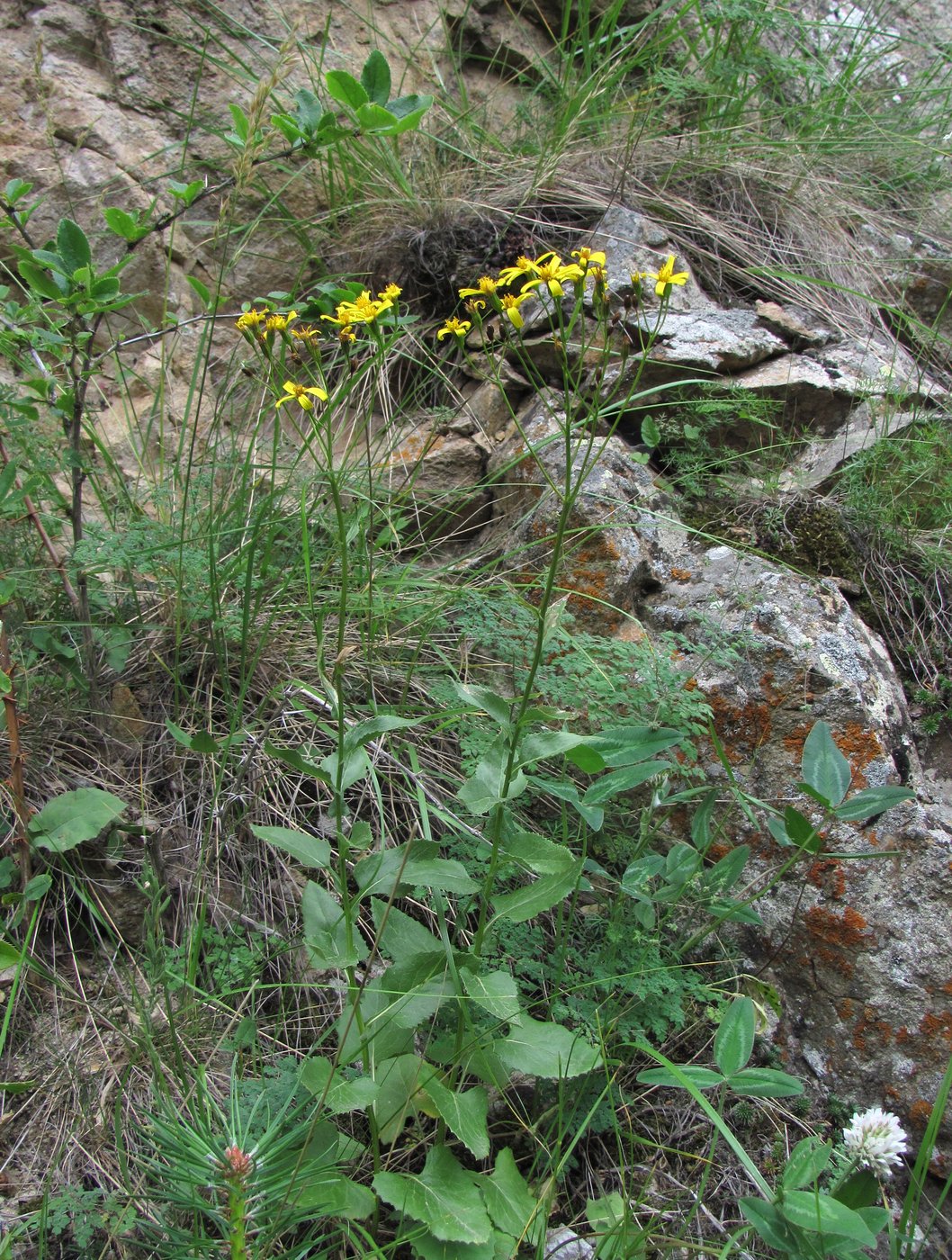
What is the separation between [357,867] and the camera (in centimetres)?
131

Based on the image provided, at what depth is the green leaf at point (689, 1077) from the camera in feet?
4.15

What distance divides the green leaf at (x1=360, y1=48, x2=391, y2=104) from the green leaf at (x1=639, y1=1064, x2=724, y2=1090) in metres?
1.76

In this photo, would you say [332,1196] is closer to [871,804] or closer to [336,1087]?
[336,1087]

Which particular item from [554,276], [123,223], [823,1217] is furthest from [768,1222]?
[123,223]

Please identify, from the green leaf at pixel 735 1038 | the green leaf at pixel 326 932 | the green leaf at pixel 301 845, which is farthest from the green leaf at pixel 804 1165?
the green leaf at pixel 301 845

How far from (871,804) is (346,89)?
1.57 m

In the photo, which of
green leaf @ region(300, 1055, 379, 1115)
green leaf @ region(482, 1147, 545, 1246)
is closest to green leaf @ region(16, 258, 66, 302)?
green leaf @ region(300, 1055, 379, 1115)

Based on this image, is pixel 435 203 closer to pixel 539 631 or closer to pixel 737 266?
pixel 737 266

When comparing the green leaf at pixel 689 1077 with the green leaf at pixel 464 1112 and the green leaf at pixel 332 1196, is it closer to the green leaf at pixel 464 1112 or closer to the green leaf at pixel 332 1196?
the green leaf at pixel 464 1112

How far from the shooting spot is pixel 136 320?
283cm

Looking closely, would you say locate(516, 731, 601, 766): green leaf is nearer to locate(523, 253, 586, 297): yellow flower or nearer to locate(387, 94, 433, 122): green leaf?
locate(523, 253, 586, 297): yellow flower

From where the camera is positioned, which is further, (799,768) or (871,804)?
(799,768)

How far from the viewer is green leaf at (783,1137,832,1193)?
120cm

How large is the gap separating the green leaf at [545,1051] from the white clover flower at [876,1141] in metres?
0.38
